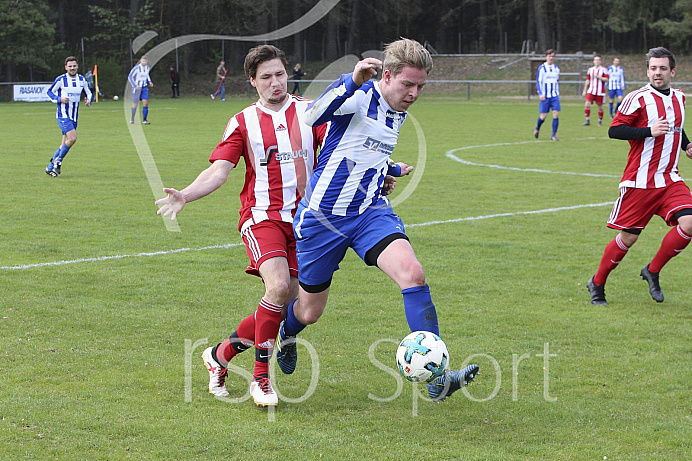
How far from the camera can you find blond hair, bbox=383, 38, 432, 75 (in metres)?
4.43

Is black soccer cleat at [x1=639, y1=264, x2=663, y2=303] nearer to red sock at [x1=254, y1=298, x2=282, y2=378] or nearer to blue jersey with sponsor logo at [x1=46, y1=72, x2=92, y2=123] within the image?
red sock at [x1=254, y1=298, x2=282, y2=378]

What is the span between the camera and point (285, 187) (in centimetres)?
504

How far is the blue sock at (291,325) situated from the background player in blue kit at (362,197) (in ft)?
0.54

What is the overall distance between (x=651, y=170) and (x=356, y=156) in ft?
11.6

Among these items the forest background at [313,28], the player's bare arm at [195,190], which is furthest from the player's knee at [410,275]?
the forest background at [313,28]

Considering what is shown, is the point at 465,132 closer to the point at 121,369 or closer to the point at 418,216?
the point at 418,216

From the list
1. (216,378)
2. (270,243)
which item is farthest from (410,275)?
(216,378)

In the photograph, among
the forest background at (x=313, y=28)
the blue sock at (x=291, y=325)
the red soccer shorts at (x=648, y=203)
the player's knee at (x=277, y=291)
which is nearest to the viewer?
the player's knee at (x=277, y=291)

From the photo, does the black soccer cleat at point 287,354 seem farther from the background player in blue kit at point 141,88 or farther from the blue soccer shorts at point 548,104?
the background player in blue kit at point 141,88

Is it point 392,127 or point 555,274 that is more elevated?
point 392,127

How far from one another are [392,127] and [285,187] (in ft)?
2.50

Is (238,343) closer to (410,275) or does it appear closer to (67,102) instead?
(410,275)

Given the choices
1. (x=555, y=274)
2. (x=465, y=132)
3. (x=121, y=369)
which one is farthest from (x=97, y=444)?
(x=465, y=132)

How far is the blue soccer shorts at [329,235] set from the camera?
473 cm
